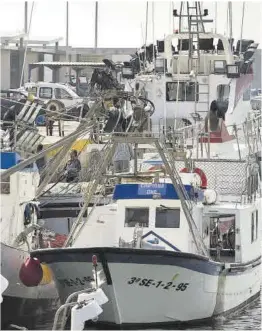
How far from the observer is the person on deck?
20367mm

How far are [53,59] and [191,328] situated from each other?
4036 centimetres

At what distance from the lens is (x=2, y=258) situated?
15.7 metres

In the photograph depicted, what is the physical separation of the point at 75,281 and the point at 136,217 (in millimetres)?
1737

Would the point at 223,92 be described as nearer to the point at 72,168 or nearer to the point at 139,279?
the point at 72,168

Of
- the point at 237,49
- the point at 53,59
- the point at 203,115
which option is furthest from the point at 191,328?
the point at 53,59

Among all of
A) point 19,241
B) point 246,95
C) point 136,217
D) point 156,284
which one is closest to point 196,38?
point 246,95

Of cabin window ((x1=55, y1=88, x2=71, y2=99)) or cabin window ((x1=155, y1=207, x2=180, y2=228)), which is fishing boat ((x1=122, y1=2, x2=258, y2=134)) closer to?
cabin window ((x1=155, y1=207, x2=180, y2=228))

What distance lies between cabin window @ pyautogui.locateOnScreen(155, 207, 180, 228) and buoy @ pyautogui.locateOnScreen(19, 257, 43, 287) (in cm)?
207

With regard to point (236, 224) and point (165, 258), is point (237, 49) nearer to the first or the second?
point (236, 224)

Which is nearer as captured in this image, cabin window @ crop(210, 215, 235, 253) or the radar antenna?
cabin window @ crop(210, 215, 235, 253)

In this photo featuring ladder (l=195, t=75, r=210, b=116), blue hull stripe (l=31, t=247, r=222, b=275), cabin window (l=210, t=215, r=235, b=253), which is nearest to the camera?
blue hull stripe (l=31, t=247, r=222, b=275)

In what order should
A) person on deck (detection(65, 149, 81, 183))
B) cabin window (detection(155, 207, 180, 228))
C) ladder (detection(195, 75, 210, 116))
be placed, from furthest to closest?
ladder (detection(195, 75, 210, 116)) < person on deck (detection(65, 149, 81, 183)) < cabin window (detection(155, 207, 180, 228))

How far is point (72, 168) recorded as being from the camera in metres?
20.5

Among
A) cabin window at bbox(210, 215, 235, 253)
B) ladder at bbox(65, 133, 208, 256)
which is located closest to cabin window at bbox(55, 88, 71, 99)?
cabin window at bbox(210, 215, 235, 253)
